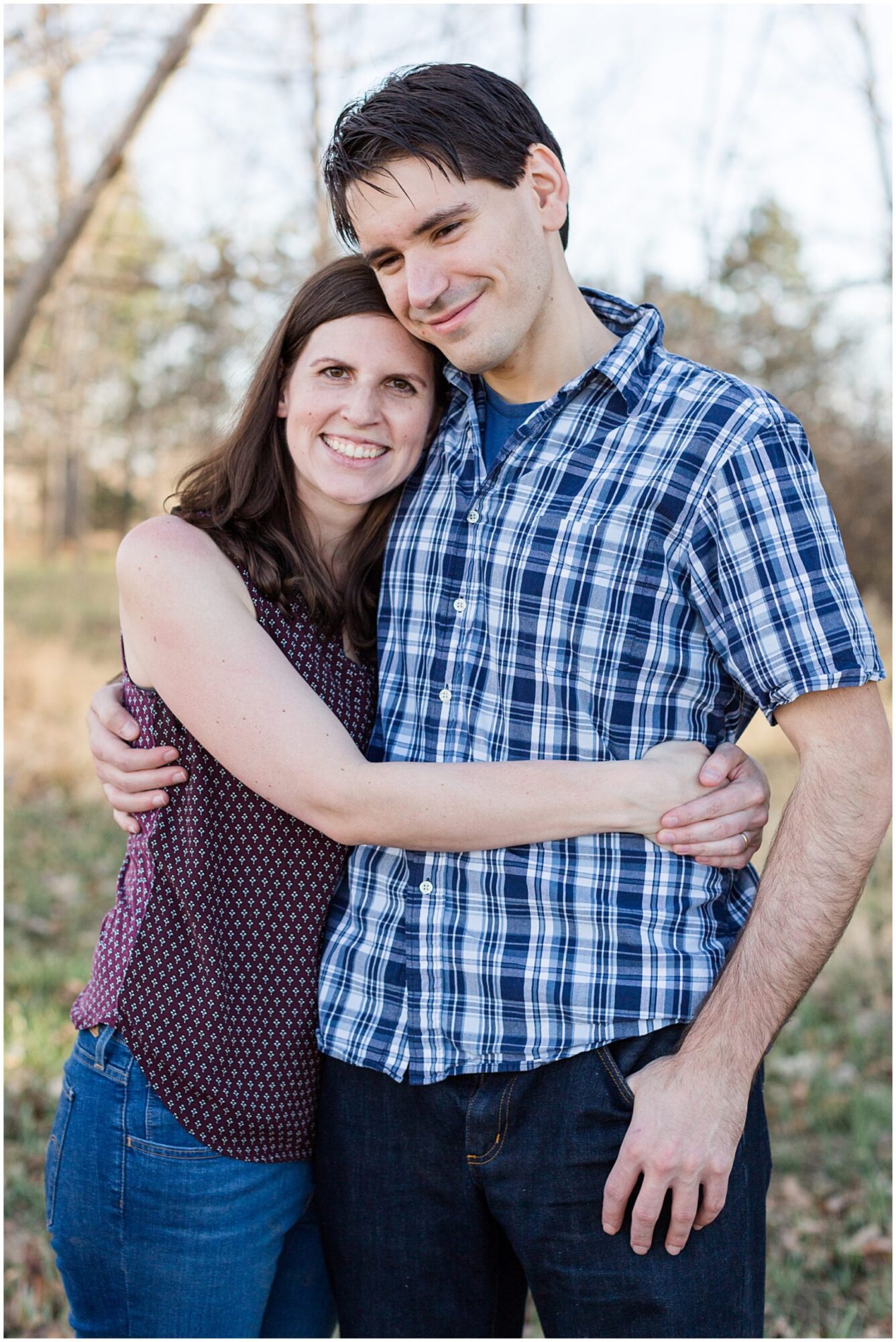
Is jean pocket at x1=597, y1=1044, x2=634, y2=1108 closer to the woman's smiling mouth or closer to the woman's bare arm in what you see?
the woman's bare arm

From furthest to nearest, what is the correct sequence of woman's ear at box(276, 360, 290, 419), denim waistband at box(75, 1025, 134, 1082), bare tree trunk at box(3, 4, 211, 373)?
bare tree trunk at box(3, 4, 211, 373)
woman's ear at box(276, 360, 290, 419)
denim waistband at box(75, 1025, 134, 1082)

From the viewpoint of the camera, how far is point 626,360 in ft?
6.74

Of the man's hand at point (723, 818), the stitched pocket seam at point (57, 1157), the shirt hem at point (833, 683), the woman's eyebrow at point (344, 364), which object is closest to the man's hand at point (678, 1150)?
the man's hand at point (723, 818)

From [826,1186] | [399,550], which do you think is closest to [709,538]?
[399,550]

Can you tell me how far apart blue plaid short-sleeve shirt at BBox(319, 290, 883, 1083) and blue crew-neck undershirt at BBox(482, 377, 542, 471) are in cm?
13

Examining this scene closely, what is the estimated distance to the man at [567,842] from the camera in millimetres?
1835

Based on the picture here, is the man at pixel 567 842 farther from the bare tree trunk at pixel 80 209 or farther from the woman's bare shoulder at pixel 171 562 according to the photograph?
the bare tree trunk at pixel 80 209

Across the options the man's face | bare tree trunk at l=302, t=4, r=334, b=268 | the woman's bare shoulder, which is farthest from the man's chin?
bare tree trunk at l=302, t=4, r=334, b=268

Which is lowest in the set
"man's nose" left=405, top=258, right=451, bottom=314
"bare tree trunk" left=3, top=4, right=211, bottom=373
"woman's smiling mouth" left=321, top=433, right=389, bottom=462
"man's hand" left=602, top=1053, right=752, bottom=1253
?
"man's hand" left=602, top=1053, right=752, bottom=1253

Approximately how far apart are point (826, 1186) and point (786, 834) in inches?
99.3

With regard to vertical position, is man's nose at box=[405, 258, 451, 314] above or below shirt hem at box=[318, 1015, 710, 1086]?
above

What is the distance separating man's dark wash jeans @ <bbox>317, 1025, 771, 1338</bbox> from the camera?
1.85 meters

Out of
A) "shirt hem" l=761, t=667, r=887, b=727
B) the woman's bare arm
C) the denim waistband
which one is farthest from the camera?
the denim waistband

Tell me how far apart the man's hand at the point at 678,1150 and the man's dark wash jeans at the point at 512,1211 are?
1.4 inches
